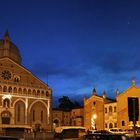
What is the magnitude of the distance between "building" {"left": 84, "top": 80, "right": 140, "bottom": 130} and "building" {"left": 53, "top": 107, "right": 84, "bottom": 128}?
13.9 feet

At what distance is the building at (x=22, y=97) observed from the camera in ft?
226

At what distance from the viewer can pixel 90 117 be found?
76.5 m

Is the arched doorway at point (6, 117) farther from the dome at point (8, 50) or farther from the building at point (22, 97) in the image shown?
the dome at point (8, 50)

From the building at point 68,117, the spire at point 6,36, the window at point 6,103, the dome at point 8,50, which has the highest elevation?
the spire at point 6,36

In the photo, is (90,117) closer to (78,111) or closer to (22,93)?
(78,111)

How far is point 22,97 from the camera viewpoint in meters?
71.6

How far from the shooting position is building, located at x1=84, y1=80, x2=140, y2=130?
219 feet

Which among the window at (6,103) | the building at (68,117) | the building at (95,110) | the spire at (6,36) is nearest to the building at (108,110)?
the building at (95,110)

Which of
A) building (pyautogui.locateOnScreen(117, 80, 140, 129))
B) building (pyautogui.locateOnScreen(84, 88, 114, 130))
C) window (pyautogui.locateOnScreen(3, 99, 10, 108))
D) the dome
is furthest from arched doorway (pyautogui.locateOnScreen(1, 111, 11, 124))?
building (pyautogui.locateOnScreen(117, 80, 140, 129))

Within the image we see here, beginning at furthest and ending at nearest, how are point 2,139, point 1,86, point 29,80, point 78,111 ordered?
point 78,111
point 29,80
point 1,86
point 2,139

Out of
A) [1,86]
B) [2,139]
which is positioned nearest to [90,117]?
[1,86]

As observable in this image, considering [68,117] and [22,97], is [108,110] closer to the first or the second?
[68,117]

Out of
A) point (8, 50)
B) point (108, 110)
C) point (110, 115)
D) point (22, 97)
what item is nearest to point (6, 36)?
point (8, 50)

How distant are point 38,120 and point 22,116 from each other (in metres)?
4.21
